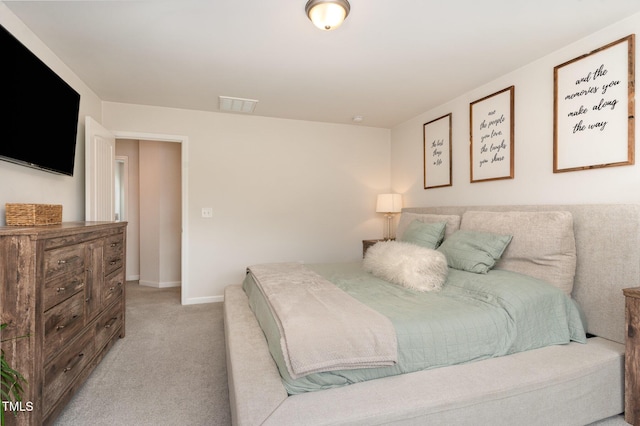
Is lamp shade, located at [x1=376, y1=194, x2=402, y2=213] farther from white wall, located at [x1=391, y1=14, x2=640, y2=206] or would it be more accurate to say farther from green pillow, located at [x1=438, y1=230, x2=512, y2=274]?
green pillow, located at [x1=438, y1=230, x2=512, y2=274]

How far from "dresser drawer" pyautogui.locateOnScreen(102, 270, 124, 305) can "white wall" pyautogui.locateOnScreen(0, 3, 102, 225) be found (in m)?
0.70

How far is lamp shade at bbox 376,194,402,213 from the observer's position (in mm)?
4121

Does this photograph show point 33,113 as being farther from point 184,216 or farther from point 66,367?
point 184,216

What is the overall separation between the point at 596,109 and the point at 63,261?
11.3ft

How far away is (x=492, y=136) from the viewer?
9.37ft

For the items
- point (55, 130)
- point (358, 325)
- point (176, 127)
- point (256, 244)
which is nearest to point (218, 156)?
point (176, 127)

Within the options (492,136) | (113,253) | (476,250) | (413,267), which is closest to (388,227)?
(492,136)

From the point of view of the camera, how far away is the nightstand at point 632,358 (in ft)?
5.11

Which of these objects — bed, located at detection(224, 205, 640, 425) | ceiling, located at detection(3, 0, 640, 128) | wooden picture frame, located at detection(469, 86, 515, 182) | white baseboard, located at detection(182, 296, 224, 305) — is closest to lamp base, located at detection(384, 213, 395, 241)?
wooden picture frame, located at detection(469, 86, 515, 182)

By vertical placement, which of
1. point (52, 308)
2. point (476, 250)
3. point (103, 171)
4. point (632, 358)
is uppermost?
point (103, 171)

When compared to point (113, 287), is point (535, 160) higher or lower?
higher

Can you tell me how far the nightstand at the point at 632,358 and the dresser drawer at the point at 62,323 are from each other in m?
2.93

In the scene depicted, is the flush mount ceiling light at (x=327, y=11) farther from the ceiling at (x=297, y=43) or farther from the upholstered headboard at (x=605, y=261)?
the upholstered headboard at (x=605, y=261)

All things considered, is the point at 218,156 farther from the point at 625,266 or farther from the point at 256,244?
the point at 625,266
